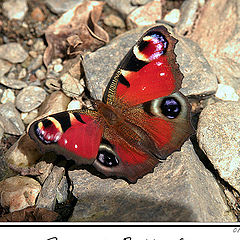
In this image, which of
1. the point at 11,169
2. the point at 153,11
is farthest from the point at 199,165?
the point at 153,11

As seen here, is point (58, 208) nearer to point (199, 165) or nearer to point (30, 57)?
point (199, 165)

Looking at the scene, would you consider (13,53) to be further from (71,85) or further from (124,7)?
(124,7)

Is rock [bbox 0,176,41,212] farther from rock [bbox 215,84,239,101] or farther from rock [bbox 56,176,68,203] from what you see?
rock [bbox 215,84,239,101]

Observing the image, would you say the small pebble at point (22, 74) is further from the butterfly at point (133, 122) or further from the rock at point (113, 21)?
the butterfly at point (133, 122)

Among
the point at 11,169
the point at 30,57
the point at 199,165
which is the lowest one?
the point at 11,169

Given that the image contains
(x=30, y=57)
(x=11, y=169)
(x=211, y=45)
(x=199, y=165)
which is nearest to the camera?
(x=199, y=165)

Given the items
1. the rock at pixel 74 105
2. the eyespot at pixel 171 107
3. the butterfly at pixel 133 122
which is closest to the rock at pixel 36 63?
the rock at pixel 74 105
